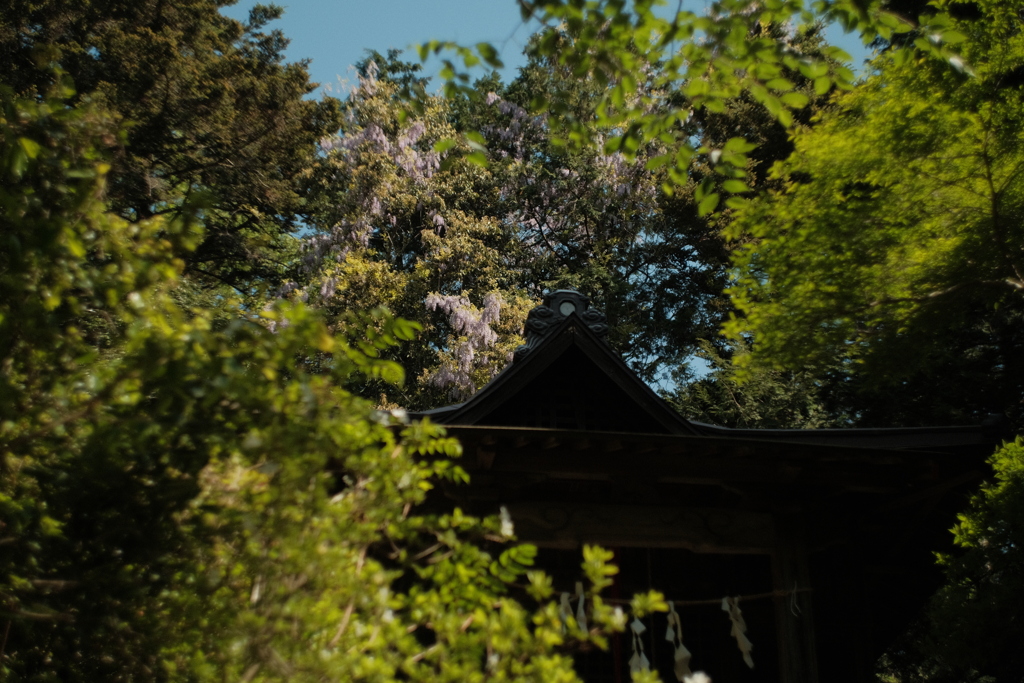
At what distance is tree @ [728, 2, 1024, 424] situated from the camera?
32.9ft

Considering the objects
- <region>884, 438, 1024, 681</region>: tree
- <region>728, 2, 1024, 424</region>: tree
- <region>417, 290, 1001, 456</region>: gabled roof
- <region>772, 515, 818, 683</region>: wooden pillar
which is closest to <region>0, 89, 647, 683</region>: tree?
<region>772, 515, 818, 683</region>: wooden pillar

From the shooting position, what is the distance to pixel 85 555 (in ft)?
9.65

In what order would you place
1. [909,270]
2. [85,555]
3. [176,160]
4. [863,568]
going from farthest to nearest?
[176,160] → [909,270] → [863,568] → [85,555]

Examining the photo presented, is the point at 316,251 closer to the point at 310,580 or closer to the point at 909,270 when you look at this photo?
the point at 909,270

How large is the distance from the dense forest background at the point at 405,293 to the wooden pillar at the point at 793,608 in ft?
3.94

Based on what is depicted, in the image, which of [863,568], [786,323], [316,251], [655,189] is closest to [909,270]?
Result: [786,323]

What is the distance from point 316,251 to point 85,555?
18559 millimetres

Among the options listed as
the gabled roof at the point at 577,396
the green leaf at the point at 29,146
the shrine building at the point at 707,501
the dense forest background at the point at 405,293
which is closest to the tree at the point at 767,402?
the dense forest background at the point at 405,293

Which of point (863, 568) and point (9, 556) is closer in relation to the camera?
point (9, 556)

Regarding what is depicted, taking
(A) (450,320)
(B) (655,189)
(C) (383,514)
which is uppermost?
(B) (655,189)

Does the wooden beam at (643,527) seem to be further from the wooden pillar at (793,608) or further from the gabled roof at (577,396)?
the gabled roof at (577,396)

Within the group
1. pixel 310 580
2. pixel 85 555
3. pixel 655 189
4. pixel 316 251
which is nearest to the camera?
pixel 310 580

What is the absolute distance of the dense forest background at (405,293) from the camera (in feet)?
9.17

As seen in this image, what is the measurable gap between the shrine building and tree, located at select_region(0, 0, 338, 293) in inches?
371
